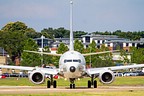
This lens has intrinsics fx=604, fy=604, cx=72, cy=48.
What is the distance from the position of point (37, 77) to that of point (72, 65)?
4.84m

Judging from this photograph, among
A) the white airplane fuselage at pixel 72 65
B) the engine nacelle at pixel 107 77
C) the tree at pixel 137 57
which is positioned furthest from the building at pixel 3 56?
the white airplane fuselage at pixel 72 65

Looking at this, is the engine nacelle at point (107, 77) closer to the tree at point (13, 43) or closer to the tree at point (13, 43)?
the tree at point (13, 43)

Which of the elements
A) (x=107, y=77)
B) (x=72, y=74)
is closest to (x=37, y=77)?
(x=72, y=74)

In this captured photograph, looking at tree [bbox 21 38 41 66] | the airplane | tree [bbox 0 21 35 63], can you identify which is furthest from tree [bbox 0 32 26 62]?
the airplane

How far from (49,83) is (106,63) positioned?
93.6 meters

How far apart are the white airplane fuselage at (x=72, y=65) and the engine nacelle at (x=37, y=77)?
2147mm

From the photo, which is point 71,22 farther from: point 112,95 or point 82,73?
point 112,95

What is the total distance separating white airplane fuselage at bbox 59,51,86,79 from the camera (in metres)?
50.6

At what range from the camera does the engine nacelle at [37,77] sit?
177 feet

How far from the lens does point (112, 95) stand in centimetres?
3900

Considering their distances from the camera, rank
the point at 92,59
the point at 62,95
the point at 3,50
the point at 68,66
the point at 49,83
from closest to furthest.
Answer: the point at 62,95 → the point at 68,66 → the point at 49,83 → the point at 92,59 → the point at 3,50

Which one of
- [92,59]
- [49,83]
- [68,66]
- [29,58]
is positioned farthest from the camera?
[92,59]

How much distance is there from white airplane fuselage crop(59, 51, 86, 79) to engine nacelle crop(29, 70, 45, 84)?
2147mm

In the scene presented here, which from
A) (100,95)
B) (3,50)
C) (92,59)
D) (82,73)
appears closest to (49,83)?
(82,73)
